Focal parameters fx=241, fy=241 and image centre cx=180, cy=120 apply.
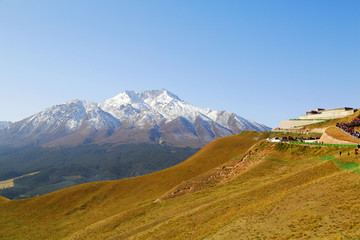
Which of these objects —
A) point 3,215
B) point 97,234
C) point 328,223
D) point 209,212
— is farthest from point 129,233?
point 3,215

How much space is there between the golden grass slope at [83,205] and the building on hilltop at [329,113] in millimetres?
60333

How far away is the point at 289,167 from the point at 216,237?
31.1 meters

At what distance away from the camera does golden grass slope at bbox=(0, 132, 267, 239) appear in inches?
2068

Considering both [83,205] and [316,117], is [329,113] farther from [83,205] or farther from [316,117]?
[83,205]

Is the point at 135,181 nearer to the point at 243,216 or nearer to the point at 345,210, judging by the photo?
the point at 243,216

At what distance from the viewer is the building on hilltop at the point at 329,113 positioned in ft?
338

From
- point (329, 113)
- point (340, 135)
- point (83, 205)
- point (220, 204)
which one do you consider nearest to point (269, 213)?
point (220, 204)

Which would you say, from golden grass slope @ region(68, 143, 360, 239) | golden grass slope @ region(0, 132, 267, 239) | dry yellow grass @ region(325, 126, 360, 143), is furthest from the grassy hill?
dry yellow grass @ region(325, 126, 360, 143)

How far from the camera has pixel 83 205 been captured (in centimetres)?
6400

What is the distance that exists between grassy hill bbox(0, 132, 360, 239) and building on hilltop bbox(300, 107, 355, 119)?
149ft

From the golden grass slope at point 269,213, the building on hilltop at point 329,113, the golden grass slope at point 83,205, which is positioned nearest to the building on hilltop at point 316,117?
the building on hilltop at point 329,113

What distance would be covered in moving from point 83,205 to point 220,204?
4331 cm

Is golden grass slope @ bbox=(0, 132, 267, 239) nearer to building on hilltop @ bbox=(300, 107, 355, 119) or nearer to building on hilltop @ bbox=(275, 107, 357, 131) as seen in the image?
building on hilltop @ bbox=(275, 107, 357, 131)

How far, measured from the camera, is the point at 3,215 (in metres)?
61.6
